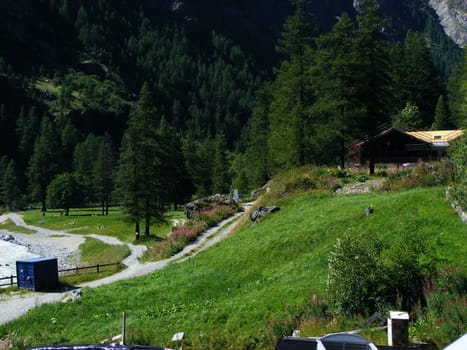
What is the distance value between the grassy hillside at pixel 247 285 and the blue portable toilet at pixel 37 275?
199 inches

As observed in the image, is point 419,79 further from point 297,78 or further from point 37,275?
point 37,275

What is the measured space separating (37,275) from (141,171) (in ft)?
85.3

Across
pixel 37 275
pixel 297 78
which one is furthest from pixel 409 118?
pixel 37 275

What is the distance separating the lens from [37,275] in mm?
29406

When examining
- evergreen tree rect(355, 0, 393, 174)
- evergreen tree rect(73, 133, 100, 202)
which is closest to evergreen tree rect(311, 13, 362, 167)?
evergreen tree rect(355, 0, 393, 174)

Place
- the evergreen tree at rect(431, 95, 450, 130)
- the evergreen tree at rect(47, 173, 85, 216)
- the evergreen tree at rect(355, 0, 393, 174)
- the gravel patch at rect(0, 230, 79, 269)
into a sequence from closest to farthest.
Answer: the evergreen tree at rect(355, 0, 393, 174), the gravel patch at rect(0, 230, 79, 269), the evergreen tree at rect(431, 95, 450, 130), the evergreen tree at rect(47, 173, 85, 216)

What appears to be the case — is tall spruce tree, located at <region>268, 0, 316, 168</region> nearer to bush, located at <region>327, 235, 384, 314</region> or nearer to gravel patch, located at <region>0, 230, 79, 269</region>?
gravel patch, located at <region>0, 230, 79, 269</region>

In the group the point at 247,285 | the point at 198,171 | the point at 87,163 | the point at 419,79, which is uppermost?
the point at 419,79

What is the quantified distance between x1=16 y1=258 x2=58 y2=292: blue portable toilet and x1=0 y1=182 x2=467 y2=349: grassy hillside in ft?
16.6

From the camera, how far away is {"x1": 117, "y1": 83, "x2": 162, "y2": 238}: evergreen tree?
54312mm

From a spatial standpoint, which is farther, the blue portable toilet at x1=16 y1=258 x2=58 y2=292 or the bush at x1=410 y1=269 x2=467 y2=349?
the blue portable toilet at x1=16 y1=258 x2=58 y2=292

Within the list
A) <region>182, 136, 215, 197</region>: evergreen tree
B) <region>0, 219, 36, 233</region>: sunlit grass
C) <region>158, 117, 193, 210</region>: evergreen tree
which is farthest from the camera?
<region>182, 136, 215, 197</region>: evergreen tree

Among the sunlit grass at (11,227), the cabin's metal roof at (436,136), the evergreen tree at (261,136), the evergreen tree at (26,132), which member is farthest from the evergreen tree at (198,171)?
the evergreen tree at (26,132)

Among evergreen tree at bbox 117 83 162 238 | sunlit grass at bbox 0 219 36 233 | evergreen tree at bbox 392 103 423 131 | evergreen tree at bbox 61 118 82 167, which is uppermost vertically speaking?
evergreen tree at bbox 61 118 82 167
